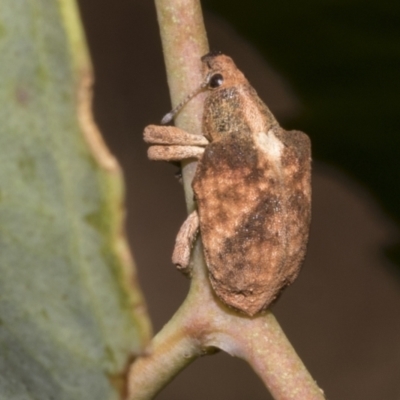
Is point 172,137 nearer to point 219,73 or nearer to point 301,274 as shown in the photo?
point 219,73

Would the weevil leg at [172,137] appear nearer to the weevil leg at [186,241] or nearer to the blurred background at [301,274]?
the weevil leg at [186,241]

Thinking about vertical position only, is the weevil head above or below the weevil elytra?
above

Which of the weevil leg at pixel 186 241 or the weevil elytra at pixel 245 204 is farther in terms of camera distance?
the weevil leg at pixel 186 241

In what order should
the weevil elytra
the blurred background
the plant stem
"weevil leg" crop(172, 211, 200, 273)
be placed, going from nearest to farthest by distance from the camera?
the plant stem < the weevil elytra < "weevil leg" crop(172, 211, 200, 273) < the blurred background

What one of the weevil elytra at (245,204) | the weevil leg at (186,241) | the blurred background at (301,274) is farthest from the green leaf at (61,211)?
the blurred background at (301,274)

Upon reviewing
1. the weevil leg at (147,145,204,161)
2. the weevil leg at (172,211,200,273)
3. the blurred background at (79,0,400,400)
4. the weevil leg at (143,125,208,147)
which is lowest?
the blurred background at (79,0,400,400)

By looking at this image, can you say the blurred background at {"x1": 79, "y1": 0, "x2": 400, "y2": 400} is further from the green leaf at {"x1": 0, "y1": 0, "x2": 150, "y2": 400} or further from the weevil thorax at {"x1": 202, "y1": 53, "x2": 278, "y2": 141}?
the green leaf at {"x1": 0, "y1": 0, "x2": 150, "y2": 400}

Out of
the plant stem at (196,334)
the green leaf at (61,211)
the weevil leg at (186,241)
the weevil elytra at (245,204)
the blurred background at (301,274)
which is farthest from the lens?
the blurred background at (301,274)

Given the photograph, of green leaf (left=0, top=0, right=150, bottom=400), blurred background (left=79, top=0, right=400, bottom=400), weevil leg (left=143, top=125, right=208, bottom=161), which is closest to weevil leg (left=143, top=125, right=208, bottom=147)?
weevil leg (left=143, top=125, right=208, bottom=161)
